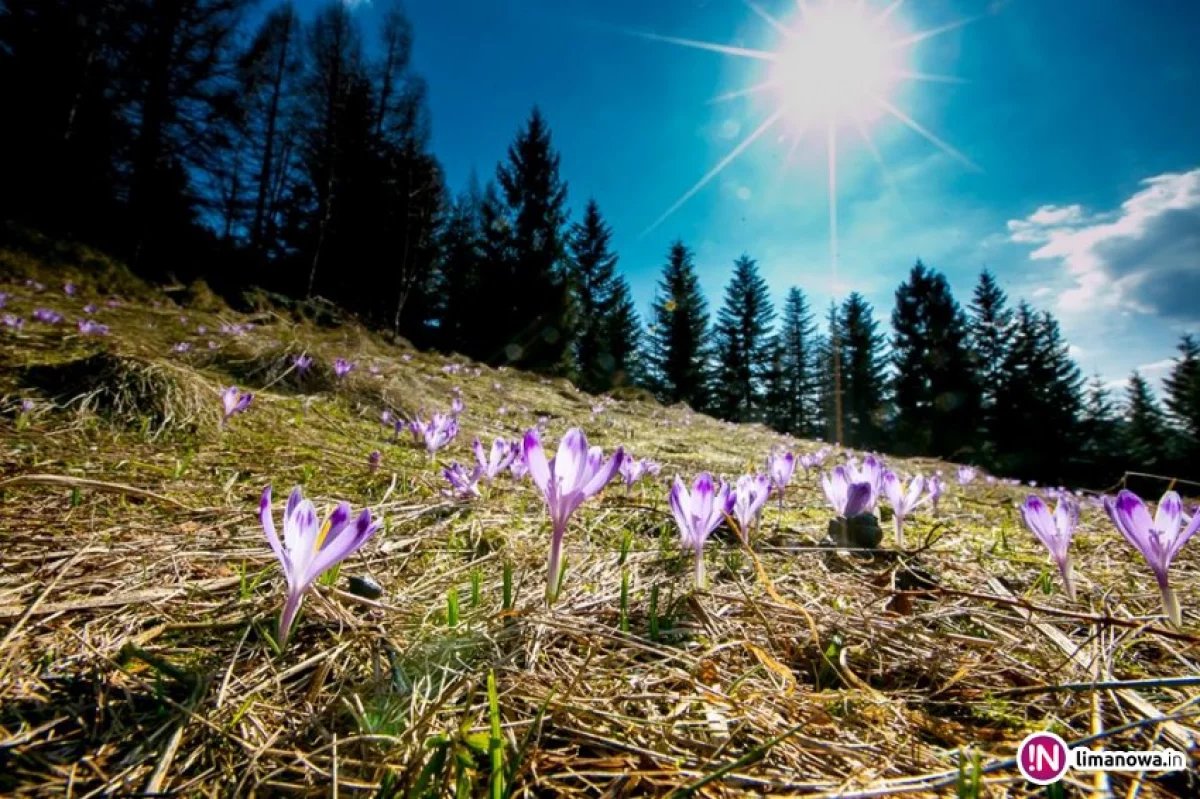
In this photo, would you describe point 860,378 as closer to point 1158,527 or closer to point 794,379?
point 794,379

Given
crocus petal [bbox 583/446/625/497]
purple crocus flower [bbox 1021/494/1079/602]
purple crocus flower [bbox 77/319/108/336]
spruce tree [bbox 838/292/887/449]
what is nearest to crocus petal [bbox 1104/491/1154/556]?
purple crocus flower [bbox 1021/494/1079/602]

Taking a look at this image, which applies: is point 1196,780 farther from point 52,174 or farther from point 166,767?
point 52,174

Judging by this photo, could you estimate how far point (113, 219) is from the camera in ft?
46.5

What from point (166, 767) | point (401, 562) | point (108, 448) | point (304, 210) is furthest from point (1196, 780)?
point (304, 210)

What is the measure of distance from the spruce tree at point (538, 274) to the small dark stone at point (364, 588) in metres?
20.0

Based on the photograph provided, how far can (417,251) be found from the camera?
19.0 metres

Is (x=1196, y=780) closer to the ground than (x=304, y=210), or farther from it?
closer to the ground

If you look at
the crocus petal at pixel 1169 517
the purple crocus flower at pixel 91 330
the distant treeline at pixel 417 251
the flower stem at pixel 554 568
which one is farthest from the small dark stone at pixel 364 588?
the distant treeline at pixel 417 251

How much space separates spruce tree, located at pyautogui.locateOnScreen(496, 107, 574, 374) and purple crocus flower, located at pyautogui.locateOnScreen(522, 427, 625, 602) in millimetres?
20089

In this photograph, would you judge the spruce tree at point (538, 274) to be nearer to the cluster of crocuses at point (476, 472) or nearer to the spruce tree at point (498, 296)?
the spruce tree at point (498, 296)

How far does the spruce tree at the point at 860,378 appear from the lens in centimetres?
3650

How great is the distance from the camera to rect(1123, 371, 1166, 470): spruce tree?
79.0 feet

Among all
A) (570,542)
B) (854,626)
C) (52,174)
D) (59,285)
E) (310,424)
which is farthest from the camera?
(52,174)

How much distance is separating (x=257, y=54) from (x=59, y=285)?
13747 mm
